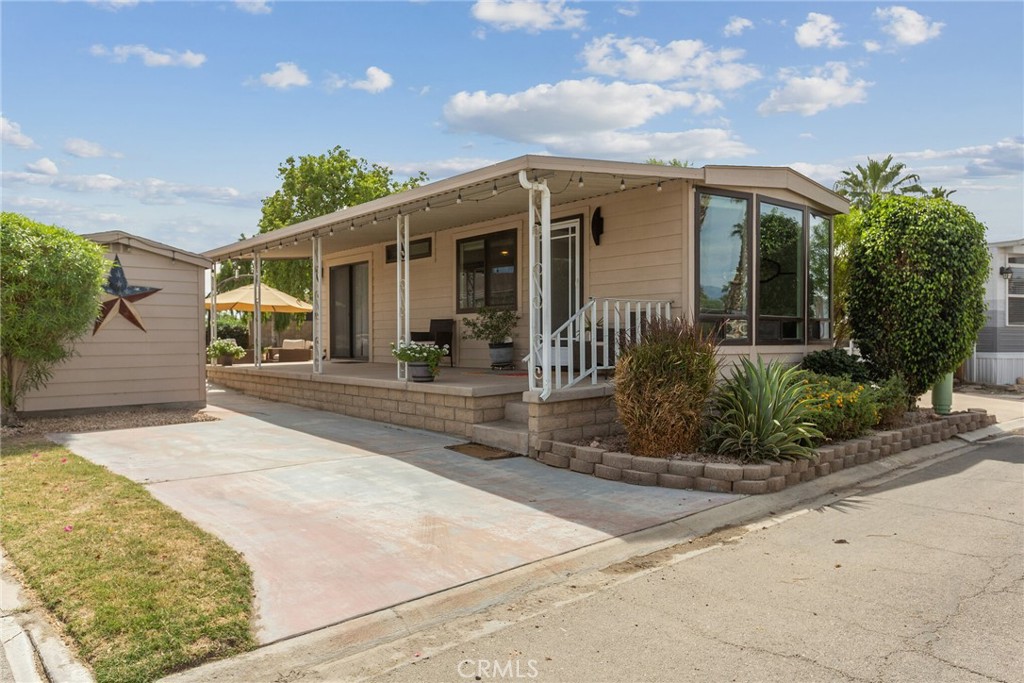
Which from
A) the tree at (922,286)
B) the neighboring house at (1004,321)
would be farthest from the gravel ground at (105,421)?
the neighboring house at (1004,321)

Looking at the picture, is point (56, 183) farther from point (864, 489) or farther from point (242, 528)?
point (864, 489)

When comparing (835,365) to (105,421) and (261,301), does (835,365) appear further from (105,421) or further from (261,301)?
(261,301)

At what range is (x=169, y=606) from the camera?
3178 mm

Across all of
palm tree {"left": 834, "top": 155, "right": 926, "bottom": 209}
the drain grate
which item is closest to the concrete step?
the drain grate

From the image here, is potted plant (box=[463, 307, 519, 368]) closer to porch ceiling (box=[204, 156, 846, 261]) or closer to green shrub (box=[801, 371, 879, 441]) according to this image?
porch ceiling (box=[204, 156, 846, 261])

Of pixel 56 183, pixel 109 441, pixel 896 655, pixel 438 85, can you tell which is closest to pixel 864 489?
pixel 896 655

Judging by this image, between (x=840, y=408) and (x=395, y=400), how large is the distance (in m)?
5.41

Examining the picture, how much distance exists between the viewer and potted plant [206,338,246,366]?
46.2 feet

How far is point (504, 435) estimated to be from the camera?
7207 mm

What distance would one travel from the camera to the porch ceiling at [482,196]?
6910 mm

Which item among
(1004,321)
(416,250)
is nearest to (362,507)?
(416,250)

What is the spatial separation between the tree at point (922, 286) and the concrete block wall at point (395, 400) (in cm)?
534

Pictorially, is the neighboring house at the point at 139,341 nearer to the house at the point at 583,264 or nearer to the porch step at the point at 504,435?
the house at the point at 583,264

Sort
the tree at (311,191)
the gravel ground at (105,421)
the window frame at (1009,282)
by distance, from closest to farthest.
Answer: the gravel ground at (105,421), the window frame at (1009,282), the tree at (311,191)
